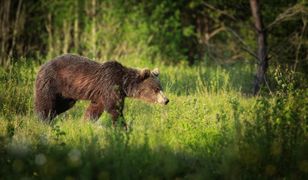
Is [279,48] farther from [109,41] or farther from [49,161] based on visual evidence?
[49,161]

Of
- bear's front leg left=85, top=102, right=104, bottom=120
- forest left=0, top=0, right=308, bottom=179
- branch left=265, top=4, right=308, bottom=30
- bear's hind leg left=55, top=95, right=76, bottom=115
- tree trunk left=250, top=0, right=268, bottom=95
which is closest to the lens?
forest left=0, top=0, right=308, bottom=179

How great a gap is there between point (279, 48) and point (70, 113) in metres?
6.30

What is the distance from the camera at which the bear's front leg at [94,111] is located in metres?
9.57

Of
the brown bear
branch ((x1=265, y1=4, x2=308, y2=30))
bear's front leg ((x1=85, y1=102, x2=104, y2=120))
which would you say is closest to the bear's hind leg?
the brown bear

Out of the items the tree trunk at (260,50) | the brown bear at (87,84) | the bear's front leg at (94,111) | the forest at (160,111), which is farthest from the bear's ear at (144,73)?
the tree trunk at (260,50)

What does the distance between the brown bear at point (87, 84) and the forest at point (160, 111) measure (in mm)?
→ 238

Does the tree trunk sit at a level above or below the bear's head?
above

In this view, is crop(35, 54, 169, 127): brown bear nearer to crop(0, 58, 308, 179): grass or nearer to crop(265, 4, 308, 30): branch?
crop(0, 58, 308, 179): grass

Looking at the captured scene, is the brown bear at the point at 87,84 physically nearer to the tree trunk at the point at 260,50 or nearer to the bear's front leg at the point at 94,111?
the bear's front leg at the point at 94,111

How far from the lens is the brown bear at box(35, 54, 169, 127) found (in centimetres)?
946

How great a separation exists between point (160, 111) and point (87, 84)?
1132mm

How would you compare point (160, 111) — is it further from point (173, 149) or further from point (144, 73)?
point (173, 149)

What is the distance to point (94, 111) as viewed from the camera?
963cm

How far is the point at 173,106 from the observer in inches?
386
